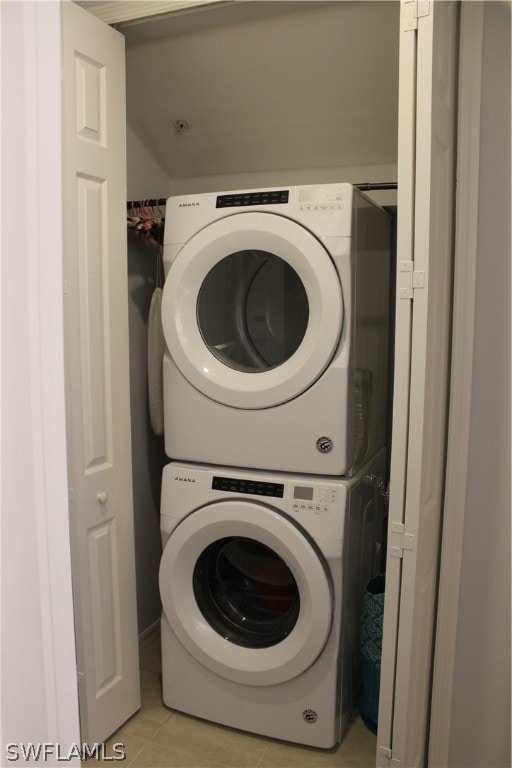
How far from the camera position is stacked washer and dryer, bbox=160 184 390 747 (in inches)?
69.6

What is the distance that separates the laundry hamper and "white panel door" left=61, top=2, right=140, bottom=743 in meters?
0.78

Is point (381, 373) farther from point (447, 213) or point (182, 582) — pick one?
point (182, 582)

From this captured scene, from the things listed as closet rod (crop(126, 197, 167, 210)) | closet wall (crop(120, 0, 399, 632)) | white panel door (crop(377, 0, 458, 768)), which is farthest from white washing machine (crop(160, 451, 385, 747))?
closet rod (crop(126, 197, 167, 210))

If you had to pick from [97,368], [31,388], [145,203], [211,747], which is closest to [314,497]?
[97,368]

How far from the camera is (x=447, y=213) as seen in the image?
1.61 meters

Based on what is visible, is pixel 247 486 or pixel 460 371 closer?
pixel 460 371

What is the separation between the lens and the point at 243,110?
2.21 m

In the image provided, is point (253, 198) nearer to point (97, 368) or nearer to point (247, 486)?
point (97, 368)

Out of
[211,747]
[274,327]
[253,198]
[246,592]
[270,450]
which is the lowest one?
[211,747]

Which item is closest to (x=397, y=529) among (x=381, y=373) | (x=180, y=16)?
(x=381, y=373)

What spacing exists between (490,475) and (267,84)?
1486 mm

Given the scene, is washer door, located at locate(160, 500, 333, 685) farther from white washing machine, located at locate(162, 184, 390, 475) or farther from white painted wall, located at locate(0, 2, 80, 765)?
white painted wall, located at locate(0, 2, 80, 765)

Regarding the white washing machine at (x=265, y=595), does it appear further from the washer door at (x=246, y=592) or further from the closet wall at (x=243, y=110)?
the closet wall at (x=243, y=110)

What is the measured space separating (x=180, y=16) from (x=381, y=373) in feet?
4.36
